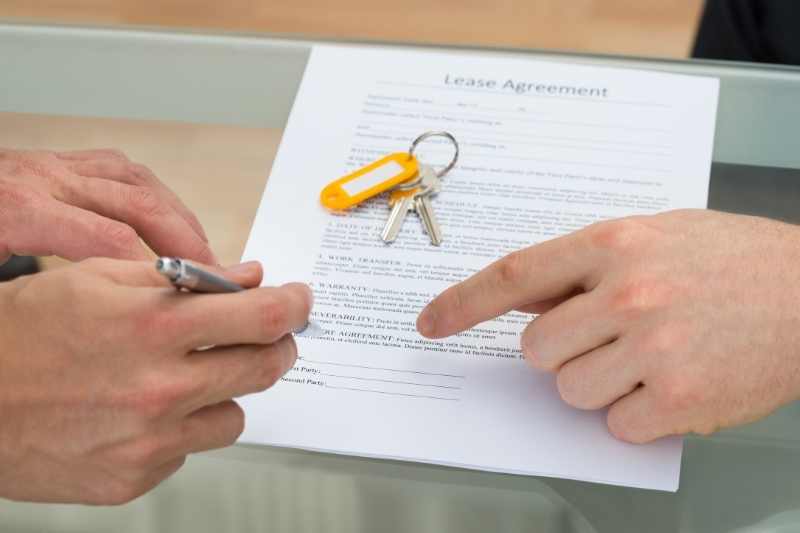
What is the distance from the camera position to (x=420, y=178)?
2.57 feet

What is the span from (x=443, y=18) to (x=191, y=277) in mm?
1594

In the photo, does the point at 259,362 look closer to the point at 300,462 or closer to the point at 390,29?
the point at 300,462

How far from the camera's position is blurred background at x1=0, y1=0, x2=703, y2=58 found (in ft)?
6.25

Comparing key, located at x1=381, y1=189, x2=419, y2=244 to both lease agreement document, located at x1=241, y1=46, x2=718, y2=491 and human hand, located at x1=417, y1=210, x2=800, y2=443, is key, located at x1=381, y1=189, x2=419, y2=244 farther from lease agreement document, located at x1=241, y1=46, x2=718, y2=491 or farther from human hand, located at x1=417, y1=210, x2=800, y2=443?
human hand, located at x1=417, y1=210, x2=800, y2=443

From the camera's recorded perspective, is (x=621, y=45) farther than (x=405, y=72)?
Yes

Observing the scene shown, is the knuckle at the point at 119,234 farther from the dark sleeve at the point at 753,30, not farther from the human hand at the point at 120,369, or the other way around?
the dark sleeve at the point at 753,30

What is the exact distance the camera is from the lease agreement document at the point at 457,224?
62cm

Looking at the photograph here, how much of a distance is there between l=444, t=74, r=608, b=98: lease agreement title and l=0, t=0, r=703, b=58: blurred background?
3.44ft

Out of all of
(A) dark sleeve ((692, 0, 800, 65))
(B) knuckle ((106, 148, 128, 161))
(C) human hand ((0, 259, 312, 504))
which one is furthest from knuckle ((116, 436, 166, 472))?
(A) dark sleeve ((692, 0, 800, 65))

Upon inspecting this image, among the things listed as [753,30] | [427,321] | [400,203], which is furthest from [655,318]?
[753,30]

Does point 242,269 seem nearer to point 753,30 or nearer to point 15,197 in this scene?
point 15,197

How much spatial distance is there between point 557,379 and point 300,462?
0.61 feet

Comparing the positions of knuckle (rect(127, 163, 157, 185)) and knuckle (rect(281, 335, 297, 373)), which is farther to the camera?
knuckle (rect(127, 163, 157, 185))

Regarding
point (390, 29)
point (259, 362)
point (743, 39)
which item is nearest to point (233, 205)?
point (259, 362)
